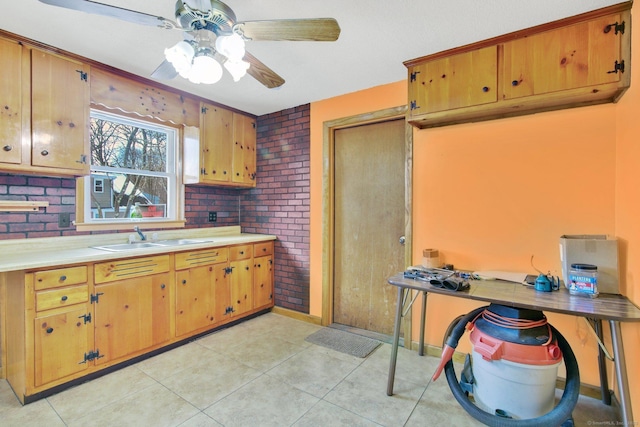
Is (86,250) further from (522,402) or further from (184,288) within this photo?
(522,402)

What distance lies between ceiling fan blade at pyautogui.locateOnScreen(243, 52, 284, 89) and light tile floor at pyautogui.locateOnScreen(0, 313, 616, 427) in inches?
82.8

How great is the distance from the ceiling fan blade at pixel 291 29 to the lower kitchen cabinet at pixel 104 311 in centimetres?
185

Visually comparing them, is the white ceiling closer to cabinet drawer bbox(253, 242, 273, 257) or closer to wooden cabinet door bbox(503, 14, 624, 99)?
wooden cabinet door bbox(503, 14, 624, 99)

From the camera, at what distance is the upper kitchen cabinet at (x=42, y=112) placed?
2.04m

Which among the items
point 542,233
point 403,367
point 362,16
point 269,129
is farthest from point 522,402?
point 269,129

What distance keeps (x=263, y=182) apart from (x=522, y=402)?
3108 mm

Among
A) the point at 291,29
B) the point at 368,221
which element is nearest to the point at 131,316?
the point at 368,221

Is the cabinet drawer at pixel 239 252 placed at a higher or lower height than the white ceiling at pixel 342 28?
lower

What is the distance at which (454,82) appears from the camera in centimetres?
225

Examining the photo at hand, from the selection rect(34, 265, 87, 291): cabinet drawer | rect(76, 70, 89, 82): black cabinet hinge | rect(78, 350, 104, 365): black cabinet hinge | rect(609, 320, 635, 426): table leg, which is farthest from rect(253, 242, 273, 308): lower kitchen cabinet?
rect(609, 320, 635, 426): table leg

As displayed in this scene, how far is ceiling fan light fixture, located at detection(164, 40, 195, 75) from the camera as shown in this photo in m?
1.52

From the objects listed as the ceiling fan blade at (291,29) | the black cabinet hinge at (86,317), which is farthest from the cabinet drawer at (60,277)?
the ceiling fan blade at (291,29)

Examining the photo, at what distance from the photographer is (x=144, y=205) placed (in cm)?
310

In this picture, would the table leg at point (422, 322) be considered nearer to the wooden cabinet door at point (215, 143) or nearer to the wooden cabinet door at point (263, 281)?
the wooden cabinet door at point (263, 281)
